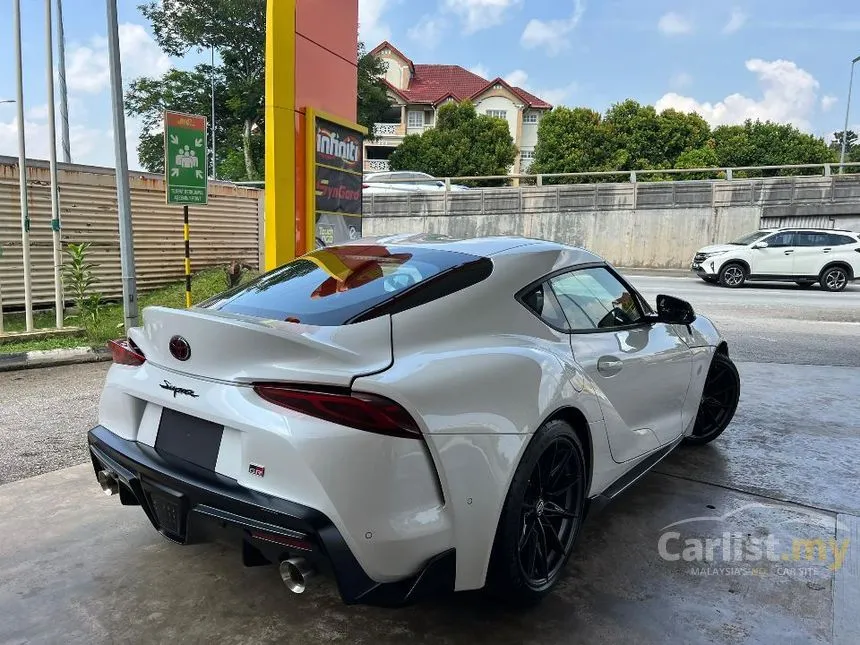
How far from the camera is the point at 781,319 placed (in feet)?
38.5

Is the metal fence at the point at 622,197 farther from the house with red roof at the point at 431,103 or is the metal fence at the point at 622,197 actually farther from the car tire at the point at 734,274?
the house with red roof at the point at 431,103

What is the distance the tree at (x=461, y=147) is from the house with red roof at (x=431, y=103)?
8799 millimetres

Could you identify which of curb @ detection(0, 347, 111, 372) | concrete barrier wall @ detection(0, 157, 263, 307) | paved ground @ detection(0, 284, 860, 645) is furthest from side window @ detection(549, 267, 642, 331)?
concrete barrier wall @ detection(0, 157, 263, 307)

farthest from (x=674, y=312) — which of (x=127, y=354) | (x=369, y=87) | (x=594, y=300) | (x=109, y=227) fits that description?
(x=369, y=87)

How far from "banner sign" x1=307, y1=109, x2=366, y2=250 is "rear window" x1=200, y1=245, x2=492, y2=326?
421cm

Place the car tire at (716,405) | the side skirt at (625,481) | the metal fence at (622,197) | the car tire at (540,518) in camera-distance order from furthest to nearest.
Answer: the metal fence at (622,197)
the car tire at (716,405)
the side skirt at (625,481)
the car tire at (540,518)

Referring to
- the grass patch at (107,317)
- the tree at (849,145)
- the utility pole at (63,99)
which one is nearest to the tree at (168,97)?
the utility pole at (63,99)

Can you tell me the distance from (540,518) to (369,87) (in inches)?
1598

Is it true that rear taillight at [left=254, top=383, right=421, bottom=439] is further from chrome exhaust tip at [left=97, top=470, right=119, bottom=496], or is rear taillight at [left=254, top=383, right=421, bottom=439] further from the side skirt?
the side skirt

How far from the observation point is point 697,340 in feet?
13.5

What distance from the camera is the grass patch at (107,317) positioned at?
7469mm

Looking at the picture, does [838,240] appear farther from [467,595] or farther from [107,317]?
[467,595]

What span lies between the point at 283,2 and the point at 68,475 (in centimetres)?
520

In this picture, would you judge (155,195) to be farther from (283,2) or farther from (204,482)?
(204,482)
